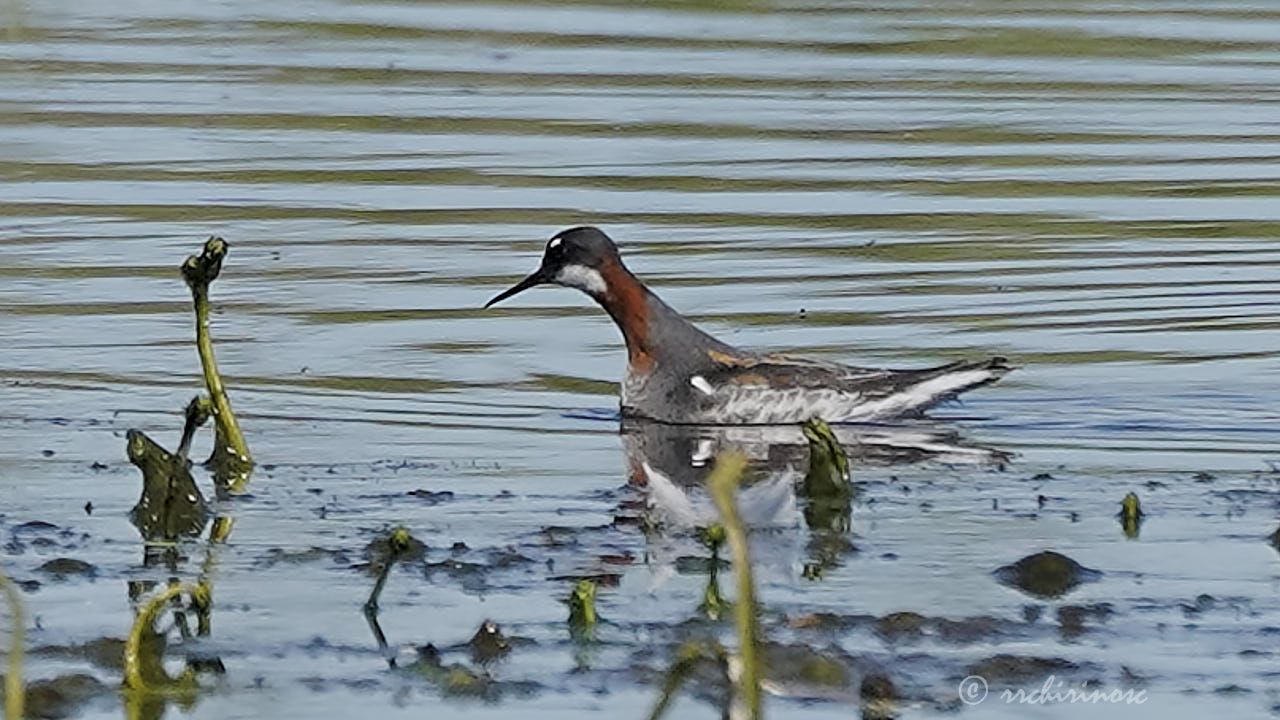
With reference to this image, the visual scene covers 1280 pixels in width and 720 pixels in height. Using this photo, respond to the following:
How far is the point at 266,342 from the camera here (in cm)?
1391

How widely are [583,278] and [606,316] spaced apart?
6.25 feet

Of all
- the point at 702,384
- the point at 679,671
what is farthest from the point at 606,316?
the point at 679,671

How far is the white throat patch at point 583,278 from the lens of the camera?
13.5 m

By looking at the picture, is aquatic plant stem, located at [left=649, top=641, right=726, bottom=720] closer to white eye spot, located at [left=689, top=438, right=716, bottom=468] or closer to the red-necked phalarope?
white eye spot, located at [left=689, top=438, right=716, bottom=468]

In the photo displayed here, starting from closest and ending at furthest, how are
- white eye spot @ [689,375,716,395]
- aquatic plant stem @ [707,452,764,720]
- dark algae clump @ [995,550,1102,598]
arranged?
aquatic plant stem @ [707,452,764,720]
dark algae clump @ [995,550,1102,598]
white eye spot @ [689,375,716,395]

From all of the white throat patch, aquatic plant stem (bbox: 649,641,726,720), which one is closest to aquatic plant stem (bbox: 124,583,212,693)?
aquatic plant stem (bbox: 649,641,726,720)

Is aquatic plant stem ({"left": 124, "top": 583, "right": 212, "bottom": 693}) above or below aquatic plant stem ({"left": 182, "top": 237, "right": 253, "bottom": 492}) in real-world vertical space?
below

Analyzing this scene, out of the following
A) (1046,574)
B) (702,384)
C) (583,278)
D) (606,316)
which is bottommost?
(1046,574)

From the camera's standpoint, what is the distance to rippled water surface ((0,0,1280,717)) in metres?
8.12

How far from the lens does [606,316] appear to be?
15.5 meters

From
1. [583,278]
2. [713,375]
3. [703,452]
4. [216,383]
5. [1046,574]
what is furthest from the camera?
[583,278]

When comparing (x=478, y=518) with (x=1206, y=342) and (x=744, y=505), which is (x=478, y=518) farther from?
(x=1206, y=342)

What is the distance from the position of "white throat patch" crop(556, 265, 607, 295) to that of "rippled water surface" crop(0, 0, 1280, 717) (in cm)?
39

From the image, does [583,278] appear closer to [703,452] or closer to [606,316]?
[703,452]
